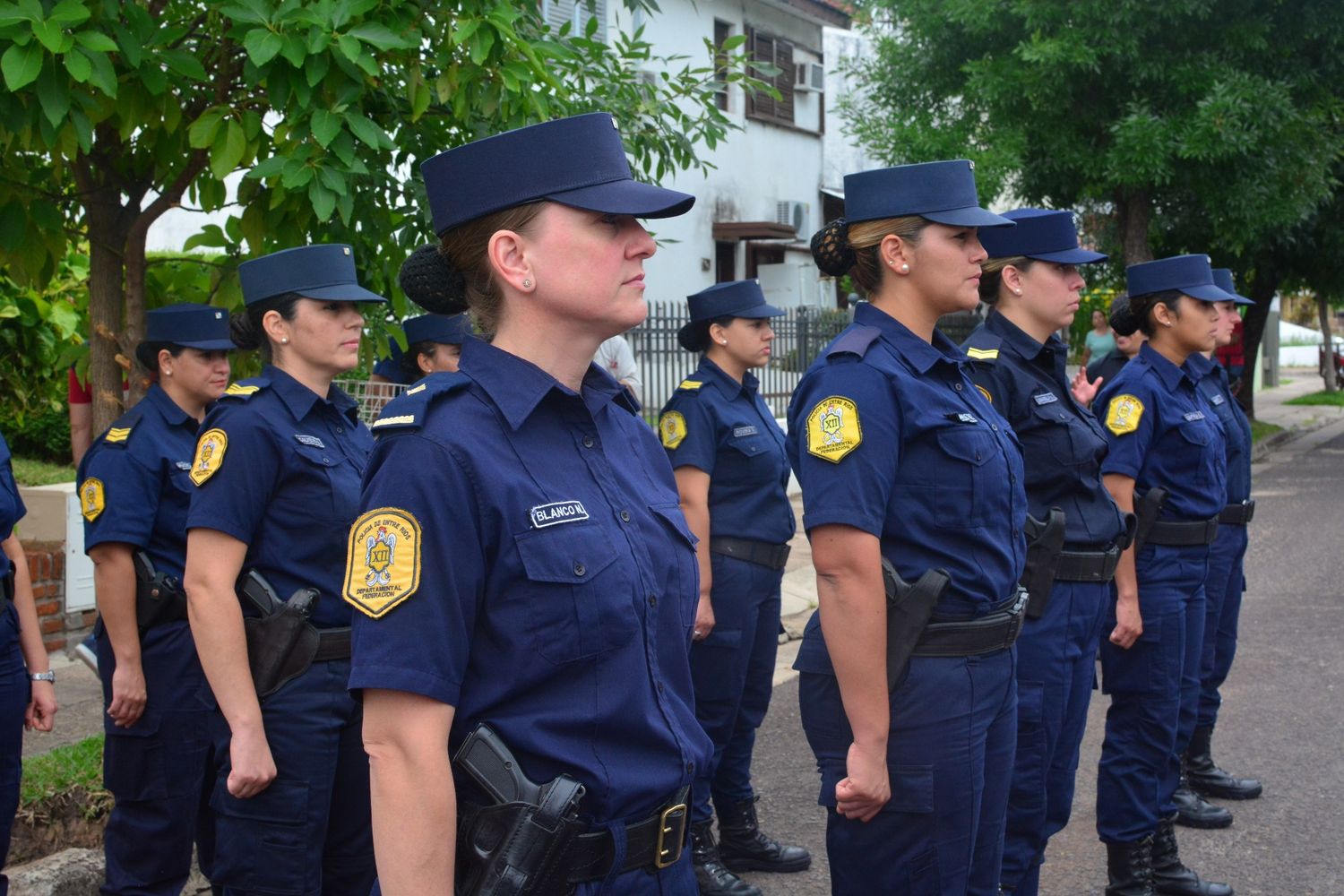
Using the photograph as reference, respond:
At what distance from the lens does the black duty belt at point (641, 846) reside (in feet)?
6.57

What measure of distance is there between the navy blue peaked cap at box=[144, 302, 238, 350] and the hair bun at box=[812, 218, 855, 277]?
2.04 metres

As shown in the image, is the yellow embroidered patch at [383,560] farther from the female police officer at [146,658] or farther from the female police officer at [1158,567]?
the female police officer at [1158,567]

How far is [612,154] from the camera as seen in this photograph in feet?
6.96

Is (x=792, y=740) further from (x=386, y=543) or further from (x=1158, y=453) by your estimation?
(x=386, y=543)

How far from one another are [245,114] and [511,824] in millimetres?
2801

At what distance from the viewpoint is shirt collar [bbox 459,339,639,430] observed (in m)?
2.07

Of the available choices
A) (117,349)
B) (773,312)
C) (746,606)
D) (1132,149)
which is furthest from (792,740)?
(1132,149)

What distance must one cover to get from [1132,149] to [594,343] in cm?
1409

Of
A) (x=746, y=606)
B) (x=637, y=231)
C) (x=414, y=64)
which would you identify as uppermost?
(x=414, y=64)

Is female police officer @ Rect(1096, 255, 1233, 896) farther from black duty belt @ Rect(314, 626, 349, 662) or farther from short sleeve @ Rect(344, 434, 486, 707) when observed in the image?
short sleeve @ Rect(344, 434, 486, 707)

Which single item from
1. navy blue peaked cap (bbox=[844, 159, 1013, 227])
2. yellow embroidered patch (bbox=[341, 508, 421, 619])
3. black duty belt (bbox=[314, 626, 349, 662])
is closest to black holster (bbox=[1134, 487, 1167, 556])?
navy blue peaked cap (bbox=[844, 159, 1013, 227])

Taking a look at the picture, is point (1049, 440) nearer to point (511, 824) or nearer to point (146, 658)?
point (511, 824)

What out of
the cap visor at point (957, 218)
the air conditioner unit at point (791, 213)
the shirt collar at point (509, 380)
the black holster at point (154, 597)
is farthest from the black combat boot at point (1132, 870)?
the air conditioner unit at point (791, 213)

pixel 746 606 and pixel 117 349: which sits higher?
pixel 117 349
